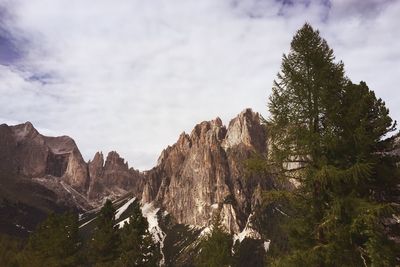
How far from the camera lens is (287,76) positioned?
19531 mm

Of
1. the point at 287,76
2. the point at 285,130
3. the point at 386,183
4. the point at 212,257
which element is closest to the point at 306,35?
the point at 287,76

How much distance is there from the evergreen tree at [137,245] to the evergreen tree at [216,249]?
567 cm

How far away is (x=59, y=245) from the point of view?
48219 mm

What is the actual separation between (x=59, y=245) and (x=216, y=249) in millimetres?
18854

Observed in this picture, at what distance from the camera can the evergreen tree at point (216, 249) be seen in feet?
145

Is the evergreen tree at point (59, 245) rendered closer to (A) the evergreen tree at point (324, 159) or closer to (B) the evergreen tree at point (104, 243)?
(B) the evergreen tree at point (104, 243)

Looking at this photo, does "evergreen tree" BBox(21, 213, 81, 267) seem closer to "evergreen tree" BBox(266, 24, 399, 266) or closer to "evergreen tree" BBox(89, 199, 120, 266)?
"evergreen tree" BBox(89, 199, 120, 266)

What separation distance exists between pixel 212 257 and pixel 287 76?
30015 mm

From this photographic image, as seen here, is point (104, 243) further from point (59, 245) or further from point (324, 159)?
point (324, 159)

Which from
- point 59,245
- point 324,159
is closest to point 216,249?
point 59,245

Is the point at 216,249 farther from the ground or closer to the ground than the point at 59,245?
closer to the ground

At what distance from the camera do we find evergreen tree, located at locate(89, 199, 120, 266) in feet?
154

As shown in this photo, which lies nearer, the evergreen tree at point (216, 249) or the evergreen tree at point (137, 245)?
the evergreen tree at point (137, 245)

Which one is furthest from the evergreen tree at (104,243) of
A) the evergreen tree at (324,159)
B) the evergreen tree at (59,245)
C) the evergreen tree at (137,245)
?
the evergreen tree at (324,159)
